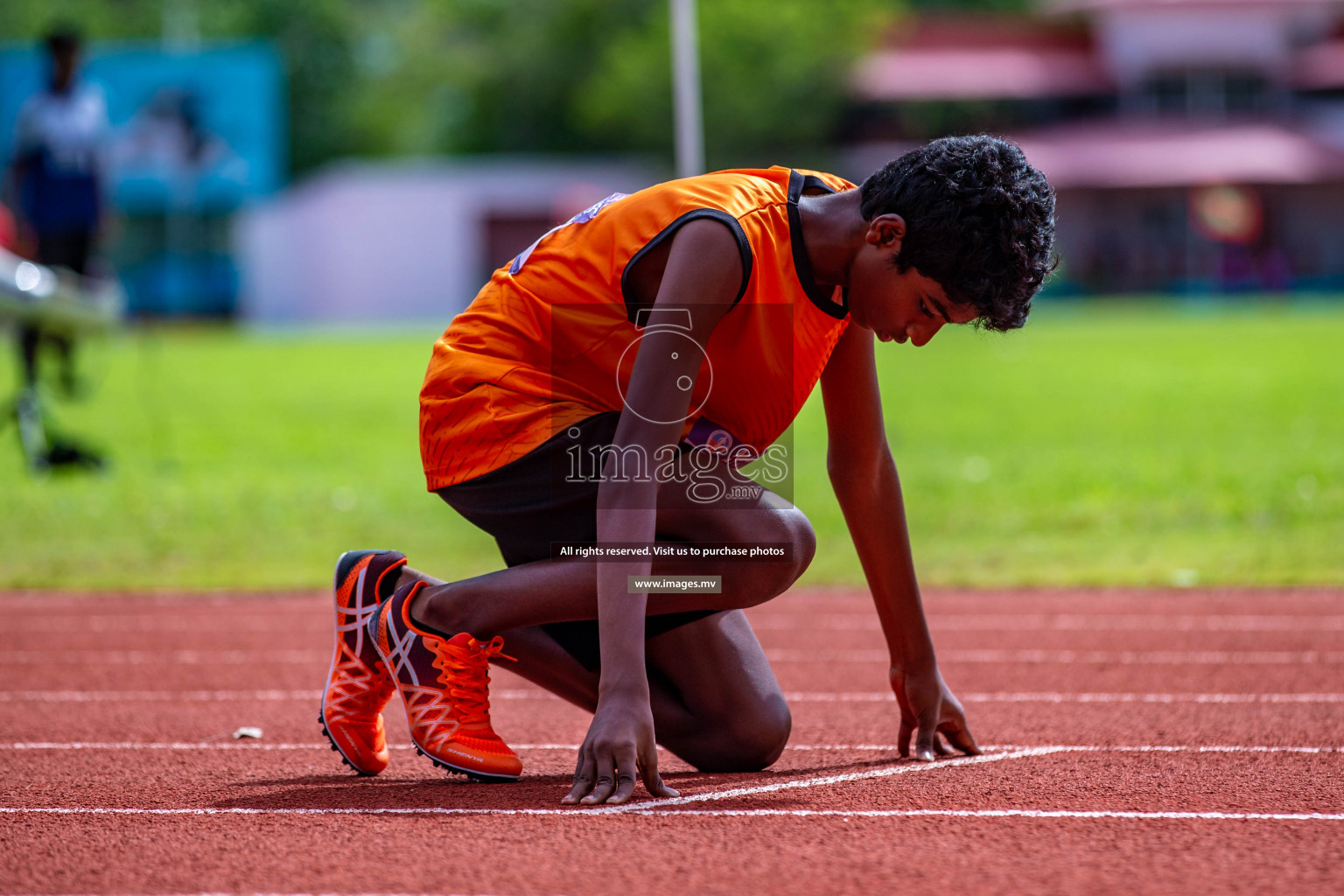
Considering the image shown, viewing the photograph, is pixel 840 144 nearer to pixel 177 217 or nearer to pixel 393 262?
pixel 393 262

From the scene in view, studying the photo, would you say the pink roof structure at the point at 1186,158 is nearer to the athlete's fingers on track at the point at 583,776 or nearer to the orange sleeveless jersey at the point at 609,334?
the orange sleeveless jersey at the point at 609,334

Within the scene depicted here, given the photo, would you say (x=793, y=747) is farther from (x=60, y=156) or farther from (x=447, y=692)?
(x=60, y=156)

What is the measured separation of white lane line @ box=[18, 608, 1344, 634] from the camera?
208 inches

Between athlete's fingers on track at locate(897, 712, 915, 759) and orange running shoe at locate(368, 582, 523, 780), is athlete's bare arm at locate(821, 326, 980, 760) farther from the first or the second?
orange running shoe at locate(368, 582, 523, 780)

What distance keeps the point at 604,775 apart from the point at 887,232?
1.03 meters

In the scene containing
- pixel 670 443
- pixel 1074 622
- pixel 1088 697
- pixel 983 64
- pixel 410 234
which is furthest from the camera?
pixel 983 64

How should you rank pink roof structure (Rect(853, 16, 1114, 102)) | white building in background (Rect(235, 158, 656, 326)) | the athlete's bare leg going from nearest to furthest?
1. the athlete's bare leg
2. white building in background (Rect(235, 158, 656, 326))
3. pink roof structure (Rect(853, 16, 1114, 102))

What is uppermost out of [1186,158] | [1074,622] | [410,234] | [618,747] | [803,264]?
[1186,158]

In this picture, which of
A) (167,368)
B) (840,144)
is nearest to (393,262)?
(840,144)

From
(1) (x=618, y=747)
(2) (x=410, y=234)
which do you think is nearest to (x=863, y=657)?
(1) (x=618, y=747)

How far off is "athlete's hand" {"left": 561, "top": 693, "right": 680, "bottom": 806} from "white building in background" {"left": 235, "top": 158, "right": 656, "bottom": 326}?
3819 centimetres

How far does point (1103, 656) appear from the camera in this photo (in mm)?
4781

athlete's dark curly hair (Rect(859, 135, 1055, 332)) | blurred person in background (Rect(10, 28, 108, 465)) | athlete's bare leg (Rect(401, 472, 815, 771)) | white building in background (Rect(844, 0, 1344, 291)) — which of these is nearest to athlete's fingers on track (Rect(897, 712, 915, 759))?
athlete's bare leg (Rect(401, 472, 815, 771))

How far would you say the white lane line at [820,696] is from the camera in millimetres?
4051
